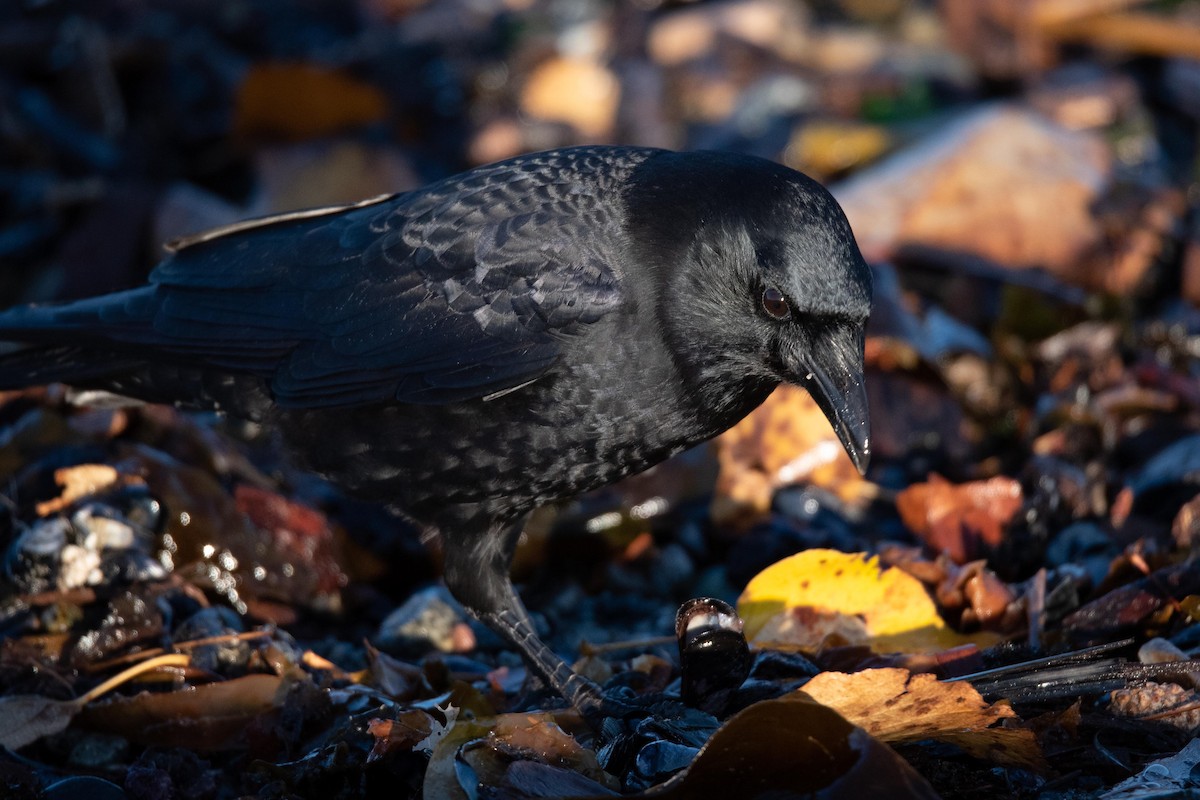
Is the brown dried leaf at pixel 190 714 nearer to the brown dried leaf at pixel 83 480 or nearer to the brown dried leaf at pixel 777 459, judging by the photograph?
the brown dried leaf at pixel 83 480

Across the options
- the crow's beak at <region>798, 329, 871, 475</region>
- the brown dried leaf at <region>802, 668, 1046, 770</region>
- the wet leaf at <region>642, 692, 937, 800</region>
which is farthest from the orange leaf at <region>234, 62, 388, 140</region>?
the wet leaf at <region>642, 692, 937, 800</region>

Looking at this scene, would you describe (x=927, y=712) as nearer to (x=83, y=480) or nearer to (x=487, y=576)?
(x=487, y=576)

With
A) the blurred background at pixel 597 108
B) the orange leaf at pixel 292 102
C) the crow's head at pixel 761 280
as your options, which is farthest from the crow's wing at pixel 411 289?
the orange leaf at pixel 292 102

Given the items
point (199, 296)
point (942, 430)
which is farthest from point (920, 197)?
point (199, 296)

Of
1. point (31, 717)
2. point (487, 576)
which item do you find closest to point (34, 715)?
→ point (31, 717)

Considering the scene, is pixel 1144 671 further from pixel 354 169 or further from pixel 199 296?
pixel 354 169
